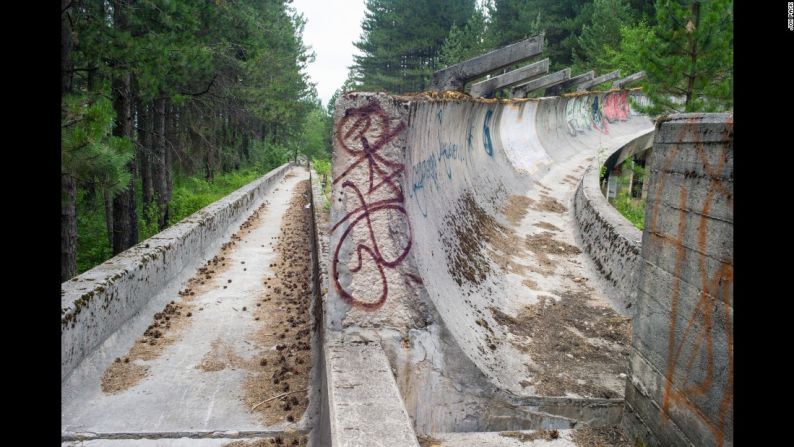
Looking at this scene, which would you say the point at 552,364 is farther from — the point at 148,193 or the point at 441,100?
the point at 148,193

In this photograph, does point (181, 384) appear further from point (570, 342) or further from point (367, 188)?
point (570, 342)

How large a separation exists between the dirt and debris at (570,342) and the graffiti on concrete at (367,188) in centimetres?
151

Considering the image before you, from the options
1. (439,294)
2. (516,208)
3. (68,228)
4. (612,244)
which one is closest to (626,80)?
(516,208)

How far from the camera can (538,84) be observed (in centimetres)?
1981

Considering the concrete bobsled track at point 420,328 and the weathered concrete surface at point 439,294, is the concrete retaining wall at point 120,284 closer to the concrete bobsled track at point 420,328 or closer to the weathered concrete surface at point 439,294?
the concrete bobsled track at point 420,328

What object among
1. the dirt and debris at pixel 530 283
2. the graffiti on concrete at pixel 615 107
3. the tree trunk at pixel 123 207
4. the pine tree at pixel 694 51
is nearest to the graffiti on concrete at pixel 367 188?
the dirt and debris at pixel 530 283

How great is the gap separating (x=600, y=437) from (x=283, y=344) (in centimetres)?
260

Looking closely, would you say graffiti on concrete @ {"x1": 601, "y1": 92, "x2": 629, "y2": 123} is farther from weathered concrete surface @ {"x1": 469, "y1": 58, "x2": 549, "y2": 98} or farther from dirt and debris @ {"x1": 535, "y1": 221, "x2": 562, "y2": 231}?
dirt and debris @ {"x1": 535, "y1": 221, "x2": 562, "y2": 231}

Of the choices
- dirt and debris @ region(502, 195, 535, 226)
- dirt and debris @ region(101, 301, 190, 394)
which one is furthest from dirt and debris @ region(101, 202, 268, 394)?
dirt and debris @ region(502, 195, 535, 226)
